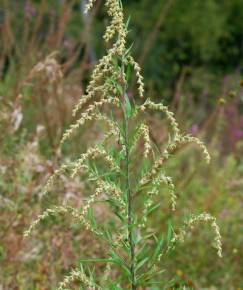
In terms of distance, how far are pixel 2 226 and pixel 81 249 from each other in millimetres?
639

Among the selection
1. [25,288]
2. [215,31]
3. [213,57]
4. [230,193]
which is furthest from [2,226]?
[213,57]

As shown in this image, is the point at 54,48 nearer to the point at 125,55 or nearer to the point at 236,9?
the point at 125,55

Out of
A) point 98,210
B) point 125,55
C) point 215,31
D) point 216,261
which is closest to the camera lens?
point 125,55

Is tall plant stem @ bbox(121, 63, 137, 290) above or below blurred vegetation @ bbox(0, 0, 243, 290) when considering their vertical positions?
below

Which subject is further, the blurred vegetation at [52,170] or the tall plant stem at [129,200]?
the blurred vegetation at [52,170]

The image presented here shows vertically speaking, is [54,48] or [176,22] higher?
[176,22]

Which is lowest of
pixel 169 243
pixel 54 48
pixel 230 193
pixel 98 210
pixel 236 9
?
pixel 169 243

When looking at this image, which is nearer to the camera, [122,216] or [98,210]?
[122,216]

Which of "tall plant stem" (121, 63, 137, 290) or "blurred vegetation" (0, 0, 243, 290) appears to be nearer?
"tall plant stem" (121, 63, 137, 290)

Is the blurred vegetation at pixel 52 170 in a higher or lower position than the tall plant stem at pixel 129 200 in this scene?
higher

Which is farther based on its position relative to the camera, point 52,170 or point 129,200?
point 52,170

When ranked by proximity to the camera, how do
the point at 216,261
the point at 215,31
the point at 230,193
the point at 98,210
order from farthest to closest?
the point at 215,31
the point at 230,193
the point at 216,261
the point at 98,210

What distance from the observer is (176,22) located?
2759 cm

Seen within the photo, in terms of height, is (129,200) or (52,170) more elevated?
(52,170)
